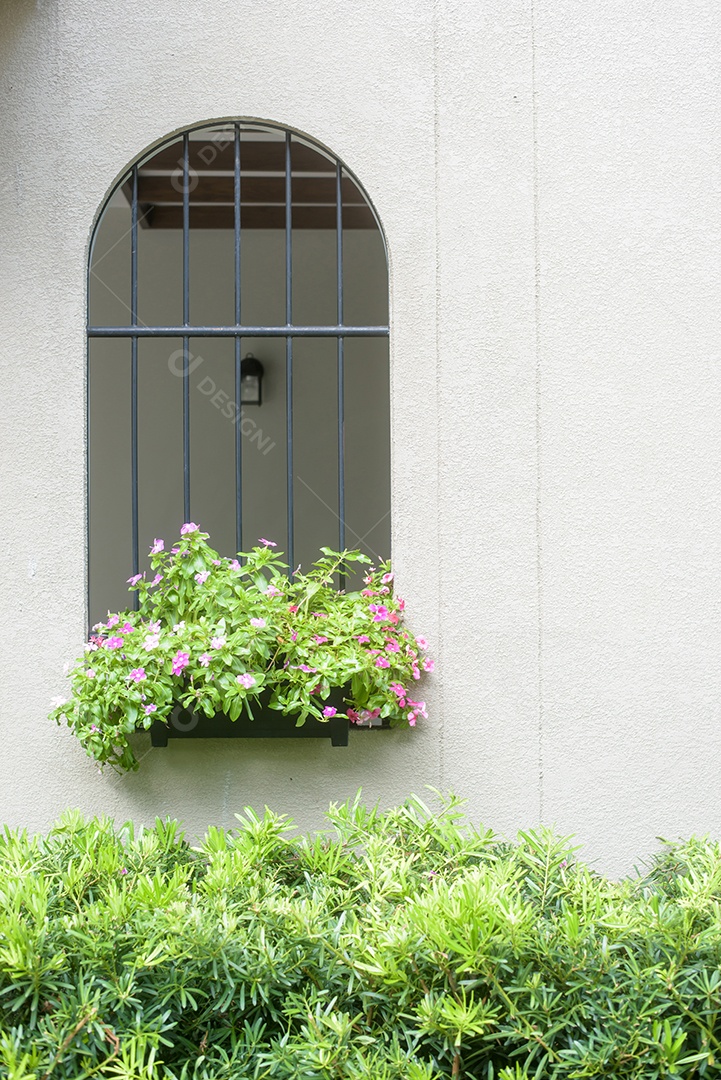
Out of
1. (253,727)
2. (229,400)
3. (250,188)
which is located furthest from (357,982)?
(229,400)

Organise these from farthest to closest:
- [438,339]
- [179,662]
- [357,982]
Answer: [438,339], [179,662], [357,982]

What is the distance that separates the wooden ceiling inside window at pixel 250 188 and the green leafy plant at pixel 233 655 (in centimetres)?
227

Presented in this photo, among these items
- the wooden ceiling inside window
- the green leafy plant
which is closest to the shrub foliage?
the green leafy plant

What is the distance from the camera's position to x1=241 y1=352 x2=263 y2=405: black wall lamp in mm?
7508

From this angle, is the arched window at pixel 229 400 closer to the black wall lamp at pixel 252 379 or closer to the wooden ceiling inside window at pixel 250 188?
the black wall lamp at pixel 252 379

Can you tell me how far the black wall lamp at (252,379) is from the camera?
751cm

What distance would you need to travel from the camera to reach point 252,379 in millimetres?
7559

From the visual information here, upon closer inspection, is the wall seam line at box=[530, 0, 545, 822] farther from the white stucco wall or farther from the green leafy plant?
the green leafy plant

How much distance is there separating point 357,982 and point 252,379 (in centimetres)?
607

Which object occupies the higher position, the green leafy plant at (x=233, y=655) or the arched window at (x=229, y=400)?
the arched window at (x=229, y=400)

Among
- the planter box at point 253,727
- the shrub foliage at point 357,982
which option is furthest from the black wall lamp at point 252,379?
the shrub foliage at point 357,982

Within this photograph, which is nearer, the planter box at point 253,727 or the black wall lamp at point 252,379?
the planter box at point 253,727

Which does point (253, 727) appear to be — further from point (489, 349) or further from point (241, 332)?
point (489, 349)

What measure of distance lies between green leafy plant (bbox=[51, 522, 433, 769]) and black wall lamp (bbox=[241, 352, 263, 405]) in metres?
4.68
